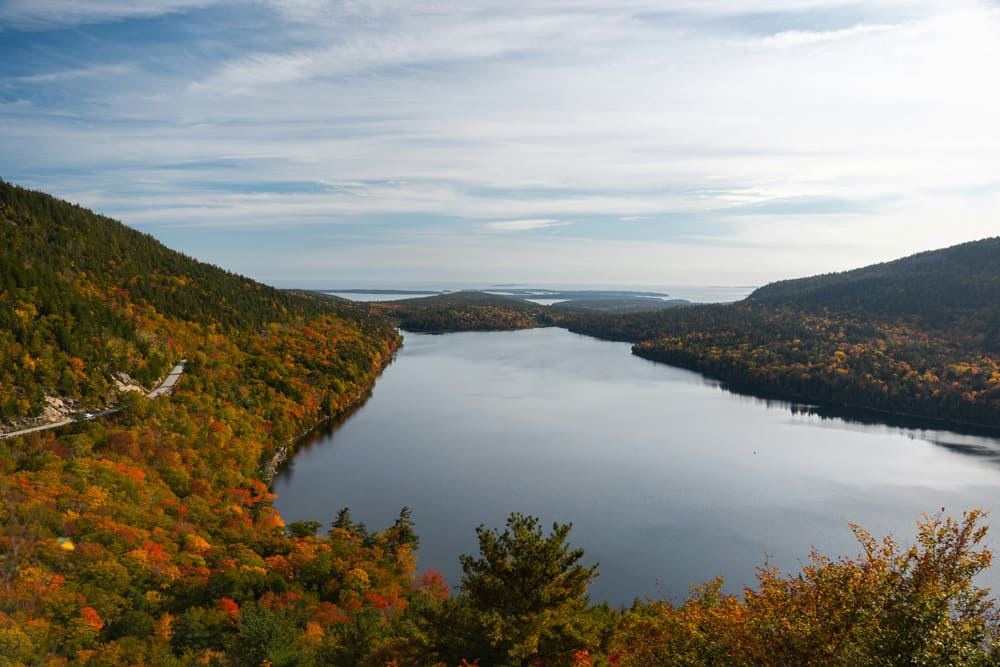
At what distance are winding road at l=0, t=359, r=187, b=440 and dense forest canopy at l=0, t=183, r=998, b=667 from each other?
137 cm

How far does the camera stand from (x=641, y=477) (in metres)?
67.6

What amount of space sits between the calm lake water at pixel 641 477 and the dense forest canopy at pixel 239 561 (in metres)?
4.40

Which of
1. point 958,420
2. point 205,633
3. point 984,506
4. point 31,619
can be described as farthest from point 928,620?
point 958,420

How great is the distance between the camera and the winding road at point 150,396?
45809 mm

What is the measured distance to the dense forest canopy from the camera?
1306cm

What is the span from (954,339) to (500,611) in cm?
17171

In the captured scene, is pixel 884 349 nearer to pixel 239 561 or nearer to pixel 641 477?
pixel 641 477

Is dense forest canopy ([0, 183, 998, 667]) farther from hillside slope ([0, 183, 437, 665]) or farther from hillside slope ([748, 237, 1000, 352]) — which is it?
hillside slope ([748, 237, 1000, 352])

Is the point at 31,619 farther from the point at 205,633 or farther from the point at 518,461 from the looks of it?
the point at 518,461

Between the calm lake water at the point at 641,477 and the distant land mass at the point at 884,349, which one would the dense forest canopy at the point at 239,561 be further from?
the distant land mass at the point at 884,349

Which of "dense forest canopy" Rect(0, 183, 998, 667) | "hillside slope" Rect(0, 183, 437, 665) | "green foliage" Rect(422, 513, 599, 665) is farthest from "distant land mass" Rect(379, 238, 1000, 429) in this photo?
"green foliage" Rect(422, 513, 599, 665)

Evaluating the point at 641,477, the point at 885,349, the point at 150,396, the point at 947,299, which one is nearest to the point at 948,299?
the point at 947,299

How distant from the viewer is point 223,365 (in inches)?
3044

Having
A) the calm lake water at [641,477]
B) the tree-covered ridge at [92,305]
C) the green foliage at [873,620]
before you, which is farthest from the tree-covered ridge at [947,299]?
the tree-covered ridge at [92,305]
